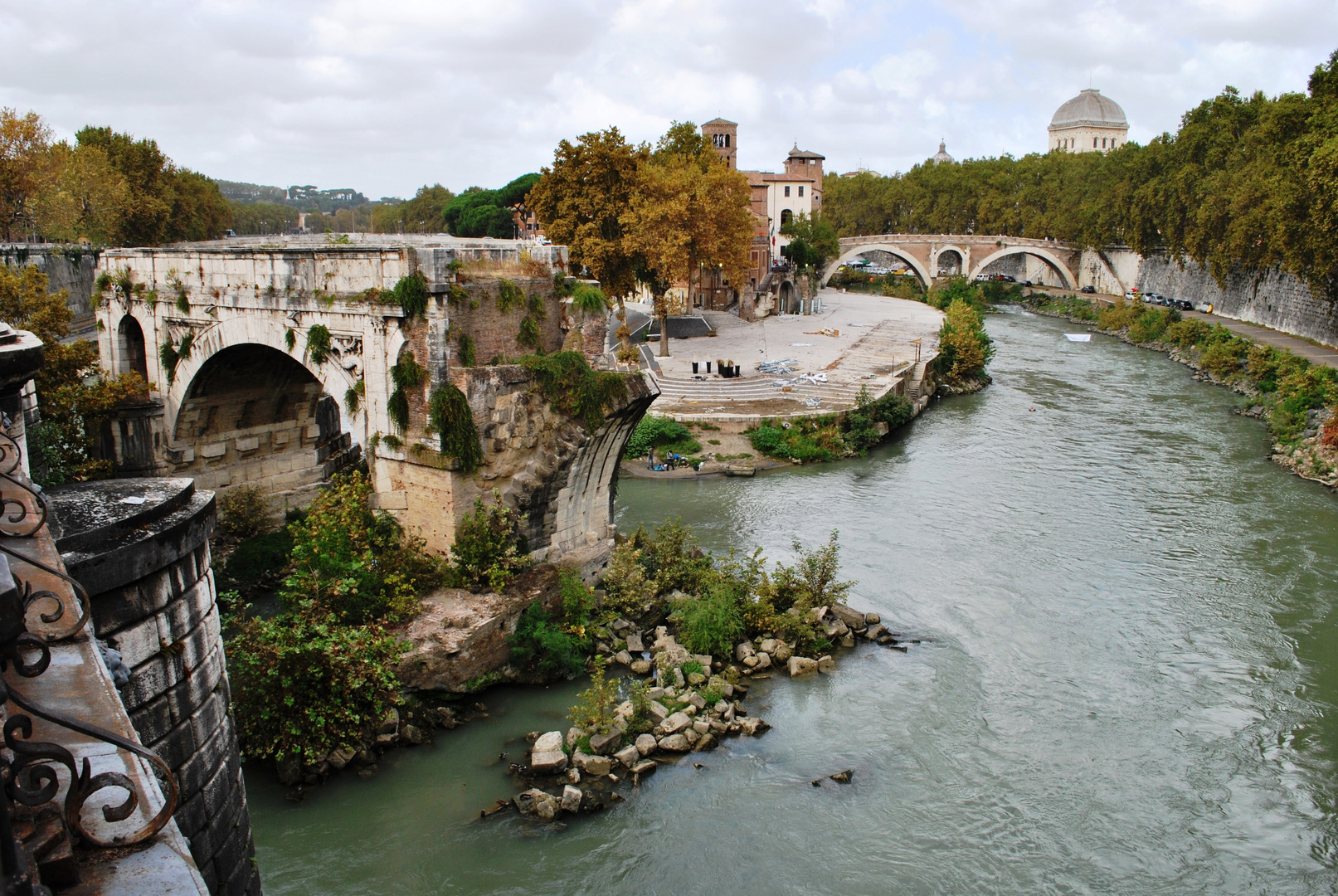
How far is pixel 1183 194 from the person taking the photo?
1533 inches

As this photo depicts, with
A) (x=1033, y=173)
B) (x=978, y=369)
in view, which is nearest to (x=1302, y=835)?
(x=978, y=369)

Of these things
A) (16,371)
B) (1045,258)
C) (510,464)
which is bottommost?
(510,464)

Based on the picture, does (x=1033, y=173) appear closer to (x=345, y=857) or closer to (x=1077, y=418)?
(x=1077, y=418)

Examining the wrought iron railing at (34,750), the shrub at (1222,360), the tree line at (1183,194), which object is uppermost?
the tree line at (1183,194)

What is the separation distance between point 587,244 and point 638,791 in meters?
19.5

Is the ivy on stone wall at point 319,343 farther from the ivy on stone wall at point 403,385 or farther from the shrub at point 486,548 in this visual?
the shrub at point 486,548

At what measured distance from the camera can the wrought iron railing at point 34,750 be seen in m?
2.75

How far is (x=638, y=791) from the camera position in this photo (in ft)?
30.7

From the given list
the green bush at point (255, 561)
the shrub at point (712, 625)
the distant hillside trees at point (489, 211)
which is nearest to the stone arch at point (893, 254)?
the distant hillside trees at point (489, 211)

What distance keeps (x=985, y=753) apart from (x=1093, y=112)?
103716mm

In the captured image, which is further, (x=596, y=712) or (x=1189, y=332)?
Answer: (x=1189, y=332)

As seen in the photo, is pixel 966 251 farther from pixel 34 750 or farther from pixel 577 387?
pixel 34 750

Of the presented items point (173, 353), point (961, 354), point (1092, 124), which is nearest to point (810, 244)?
point (961, 354)

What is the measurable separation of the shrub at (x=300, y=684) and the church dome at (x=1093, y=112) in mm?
105326
